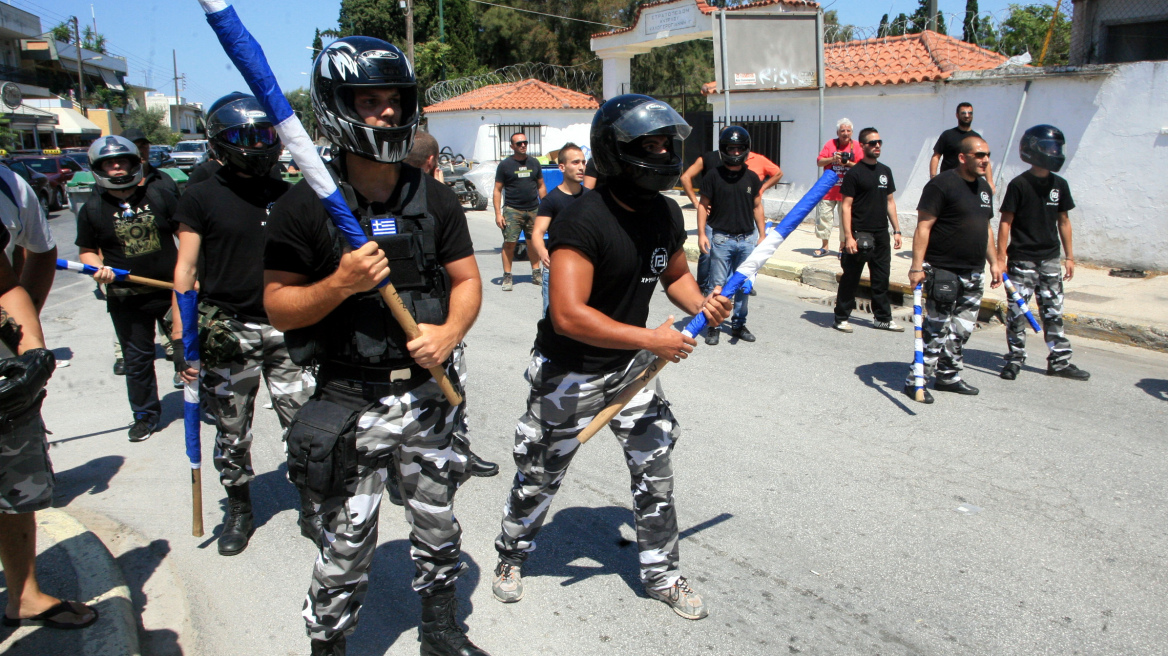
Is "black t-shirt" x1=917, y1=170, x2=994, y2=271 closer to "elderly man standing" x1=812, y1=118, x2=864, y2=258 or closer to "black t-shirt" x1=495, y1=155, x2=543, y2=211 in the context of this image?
"elderly man standing" x1=812, y1=118, x2=864, y2=258

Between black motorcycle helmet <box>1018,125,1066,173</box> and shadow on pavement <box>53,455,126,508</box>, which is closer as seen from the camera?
shadow on pavement <box>53,455,126,508</box>

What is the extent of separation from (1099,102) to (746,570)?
10.1m

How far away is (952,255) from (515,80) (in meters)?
30.0

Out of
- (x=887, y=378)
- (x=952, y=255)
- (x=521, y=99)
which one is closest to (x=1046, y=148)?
(x=952, y=255)

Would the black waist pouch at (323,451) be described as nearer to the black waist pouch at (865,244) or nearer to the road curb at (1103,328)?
the road curb at (1103,328)

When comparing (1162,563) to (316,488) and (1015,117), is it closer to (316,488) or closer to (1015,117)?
(316,488)

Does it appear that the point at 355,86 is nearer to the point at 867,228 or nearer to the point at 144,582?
the point at 144,582

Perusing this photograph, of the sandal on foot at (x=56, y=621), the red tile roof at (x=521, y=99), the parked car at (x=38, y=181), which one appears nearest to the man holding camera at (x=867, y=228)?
the sandal on foot at (x=56, y=621)

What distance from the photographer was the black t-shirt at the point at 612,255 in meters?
2.90

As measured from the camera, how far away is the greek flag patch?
251 centimetres

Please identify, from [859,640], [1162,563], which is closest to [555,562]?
[859,640]

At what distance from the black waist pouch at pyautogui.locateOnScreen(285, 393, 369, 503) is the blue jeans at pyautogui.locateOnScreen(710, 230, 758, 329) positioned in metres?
5.40

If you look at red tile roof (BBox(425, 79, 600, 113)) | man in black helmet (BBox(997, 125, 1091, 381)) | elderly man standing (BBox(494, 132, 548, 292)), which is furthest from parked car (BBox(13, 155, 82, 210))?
man in black helmet (BBox(997, 125, 1091, 381))

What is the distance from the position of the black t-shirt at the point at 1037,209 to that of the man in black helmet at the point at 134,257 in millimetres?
6227
